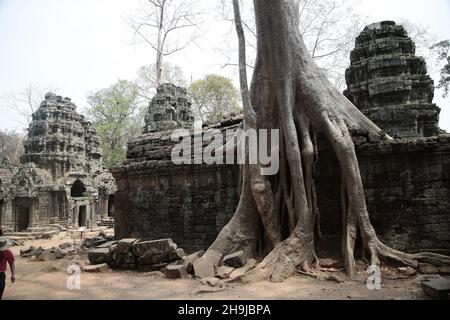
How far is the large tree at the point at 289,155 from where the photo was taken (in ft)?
16.4

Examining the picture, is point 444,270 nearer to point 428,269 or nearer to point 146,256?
point 428,269

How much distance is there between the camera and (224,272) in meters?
4.80

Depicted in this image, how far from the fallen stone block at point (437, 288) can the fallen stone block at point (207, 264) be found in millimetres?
2647

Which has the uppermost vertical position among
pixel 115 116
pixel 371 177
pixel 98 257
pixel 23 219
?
pixel 115 116

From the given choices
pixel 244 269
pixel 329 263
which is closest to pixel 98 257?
pixel 244 269

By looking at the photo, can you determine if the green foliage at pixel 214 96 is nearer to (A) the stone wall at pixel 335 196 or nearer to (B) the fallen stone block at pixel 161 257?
(A) the stone wall at pixel 335 196

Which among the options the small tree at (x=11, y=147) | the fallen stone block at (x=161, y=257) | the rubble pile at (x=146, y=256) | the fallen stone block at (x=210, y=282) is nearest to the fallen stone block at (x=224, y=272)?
the fallen stone block at (x=210, y=282)

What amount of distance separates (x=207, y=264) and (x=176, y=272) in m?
0.47

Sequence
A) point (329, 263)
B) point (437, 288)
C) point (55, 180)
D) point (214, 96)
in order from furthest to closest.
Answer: point (214, 96) < point (55, 180) < point (329, 263) < point (437, 288)

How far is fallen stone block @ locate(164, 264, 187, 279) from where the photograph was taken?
4.98m

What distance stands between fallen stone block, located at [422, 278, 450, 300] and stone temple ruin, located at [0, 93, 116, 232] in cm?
1836

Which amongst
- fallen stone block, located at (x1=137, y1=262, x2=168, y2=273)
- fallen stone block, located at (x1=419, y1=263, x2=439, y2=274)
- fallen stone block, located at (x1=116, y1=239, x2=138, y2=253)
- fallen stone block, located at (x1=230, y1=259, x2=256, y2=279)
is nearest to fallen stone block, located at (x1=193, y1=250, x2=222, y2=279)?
fallen stone block, located at (x1=230, y1=259, x2=256, y2=279)

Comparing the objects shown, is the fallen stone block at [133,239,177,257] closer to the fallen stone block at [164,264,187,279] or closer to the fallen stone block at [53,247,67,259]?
the fallen stone block at [164,264,187,279]

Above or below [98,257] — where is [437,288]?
above
